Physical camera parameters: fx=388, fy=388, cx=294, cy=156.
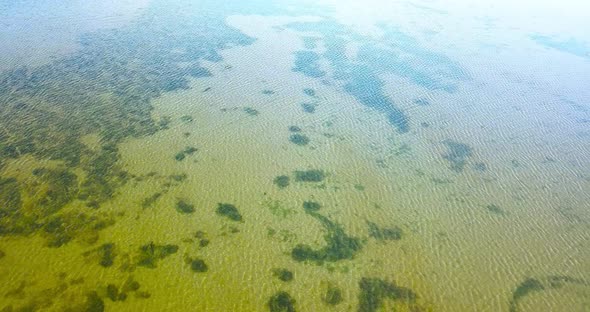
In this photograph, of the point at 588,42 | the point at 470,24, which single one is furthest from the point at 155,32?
the point at 588,42

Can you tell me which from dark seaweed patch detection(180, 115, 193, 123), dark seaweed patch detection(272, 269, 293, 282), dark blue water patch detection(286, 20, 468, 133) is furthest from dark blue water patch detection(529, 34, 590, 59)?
dark seaweed patch detection(272, 269, 293, 282)

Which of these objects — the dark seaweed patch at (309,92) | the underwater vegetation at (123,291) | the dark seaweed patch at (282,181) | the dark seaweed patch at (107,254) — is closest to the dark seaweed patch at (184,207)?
the dark seaweed patch at (107,254)

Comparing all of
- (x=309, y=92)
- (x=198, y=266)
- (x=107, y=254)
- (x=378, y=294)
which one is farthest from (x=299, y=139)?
(x=107, y=254)

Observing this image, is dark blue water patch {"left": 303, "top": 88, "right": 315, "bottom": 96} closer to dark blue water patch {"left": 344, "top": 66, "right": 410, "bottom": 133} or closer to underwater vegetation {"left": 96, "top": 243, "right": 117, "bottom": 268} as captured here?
dark blue water patch {"left": 344, "top": 66, "right": 410, "bottom": 133}

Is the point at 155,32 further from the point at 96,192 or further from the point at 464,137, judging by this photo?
the point at 464,137

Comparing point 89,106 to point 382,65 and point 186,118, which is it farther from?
point 382,65

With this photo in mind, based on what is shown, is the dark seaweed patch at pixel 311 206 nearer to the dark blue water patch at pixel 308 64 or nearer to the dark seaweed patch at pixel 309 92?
the dark seaweed patch at pixel 309 92

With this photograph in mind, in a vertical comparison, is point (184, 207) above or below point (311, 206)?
above
